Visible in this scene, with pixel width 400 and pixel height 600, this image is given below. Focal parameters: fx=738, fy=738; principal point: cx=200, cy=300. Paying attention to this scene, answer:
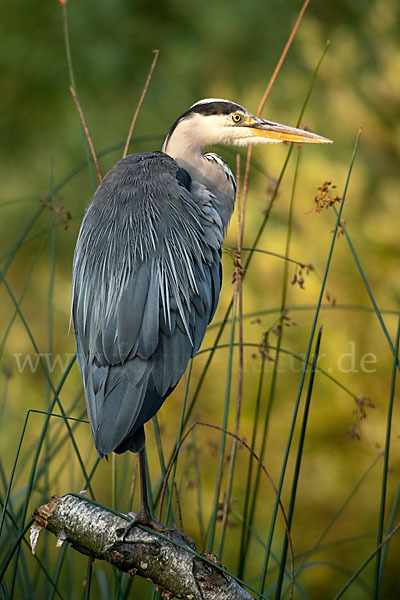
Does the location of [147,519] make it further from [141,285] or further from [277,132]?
[277,132]

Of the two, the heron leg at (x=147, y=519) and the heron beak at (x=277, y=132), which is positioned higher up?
the heron beak at (x=277, y=132)

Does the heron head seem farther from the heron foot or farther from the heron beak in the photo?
the heron foot

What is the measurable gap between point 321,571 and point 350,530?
22 centimetres

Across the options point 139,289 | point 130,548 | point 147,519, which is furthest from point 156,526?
point 139,289

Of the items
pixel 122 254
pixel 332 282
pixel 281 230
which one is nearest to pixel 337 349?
pixel 332 282

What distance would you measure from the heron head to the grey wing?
0.13 m

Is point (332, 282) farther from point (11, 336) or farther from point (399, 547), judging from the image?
point (11, 336)

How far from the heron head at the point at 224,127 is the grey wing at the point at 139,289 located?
0.13 metres

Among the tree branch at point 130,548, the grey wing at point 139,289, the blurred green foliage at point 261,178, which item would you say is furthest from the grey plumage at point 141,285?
the blurred green foliage at point 261,178

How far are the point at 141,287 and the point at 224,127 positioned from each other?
1.75ft

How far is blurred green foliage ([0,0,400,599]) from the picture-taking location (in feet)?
10.3

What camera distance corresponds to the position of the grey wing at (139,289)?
127 centimetres

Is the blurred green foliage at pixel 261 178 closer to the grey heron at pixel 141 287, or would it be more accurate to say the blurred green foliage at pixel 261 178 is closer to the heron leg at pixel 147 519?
the grey heron at pixel 141 287

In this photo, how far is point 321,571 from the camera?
321cm
